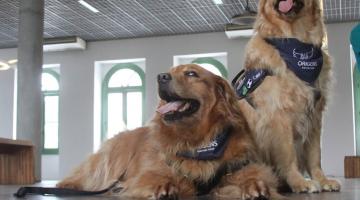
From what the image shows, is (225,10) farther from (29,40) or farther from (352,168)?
(352,168)

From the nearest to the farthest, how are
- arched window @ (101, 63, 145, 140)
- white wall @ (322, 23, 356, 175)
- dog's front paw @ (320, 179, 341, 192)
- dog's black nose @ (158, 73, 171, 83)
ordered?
1. dog's black nose @ (158, 73, 171, 83)
2. dog's front paw @ (320, 179, 341, 192)
3. white wall @ (322, 23, 356, 175)
4. arched window @ (101, 63, 145, 140)

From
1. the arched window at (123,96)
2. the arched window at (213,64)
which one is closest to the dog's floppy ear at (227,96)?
the arched window at (213,64)

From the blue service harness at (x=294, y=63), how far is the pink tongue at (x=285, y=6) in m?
0.16

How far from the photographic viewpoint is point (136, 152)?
105 inches

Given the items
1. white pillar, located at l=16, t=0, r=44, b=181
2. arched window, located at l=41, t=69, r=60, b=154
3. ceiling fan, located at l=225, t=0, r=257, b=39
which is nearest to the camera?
white pillar, located at l=16, t=0, r=44, b=181

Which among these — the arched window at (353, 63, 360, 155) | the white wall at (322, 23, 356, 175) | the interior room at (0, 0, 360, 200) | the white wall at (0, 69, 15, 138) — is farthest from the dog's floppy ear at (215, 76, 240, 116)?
the white wall at (0, 69, 15, 138)

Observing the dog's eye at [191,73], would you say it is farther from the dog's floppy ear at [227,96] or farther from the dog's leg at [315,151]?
the dog's leg at [315,151]

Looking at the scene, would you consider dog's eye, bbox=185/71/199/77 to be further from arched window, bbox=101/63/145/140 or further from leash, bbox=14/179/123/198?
arched window, bbox=101/63/145/140

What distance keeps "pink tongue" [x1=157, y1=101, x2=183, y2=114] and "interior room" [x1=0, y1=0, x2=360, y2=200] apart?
6737 mm

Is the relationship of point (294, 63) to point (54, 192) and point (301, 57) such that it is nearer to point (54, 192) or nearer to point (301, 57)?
point (301, 57)

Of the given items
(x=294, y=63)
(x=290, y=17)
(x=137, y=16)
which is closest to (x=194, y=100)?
(x=294, y=63)

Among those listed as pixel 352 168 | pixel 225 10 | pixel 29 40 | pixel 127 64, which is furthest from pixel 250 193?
pixel 127 64

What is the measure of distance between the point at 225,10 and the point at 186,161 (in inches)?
314

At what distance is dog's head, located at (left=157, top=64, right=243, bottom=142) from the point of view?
2.29 meters
